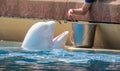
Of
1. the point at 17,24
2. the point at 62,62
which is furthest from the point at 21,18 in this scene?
the point at 62,62

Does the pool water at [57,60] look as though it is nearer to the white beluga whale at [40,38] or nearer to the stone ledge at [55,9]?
the white beluga whale at [40,38]

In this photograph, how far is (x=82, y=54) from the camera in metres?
7.22

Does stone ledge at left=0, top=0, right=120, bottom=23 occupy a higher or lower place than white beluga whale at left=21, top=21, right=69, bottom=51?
higher

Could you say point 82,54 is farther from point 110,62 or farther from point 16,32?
point 16,32

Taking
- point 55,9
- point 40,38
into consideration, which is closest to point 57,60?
point 40,38

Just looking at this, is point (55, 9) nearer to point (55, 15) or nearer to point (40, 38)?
point (55, 15)

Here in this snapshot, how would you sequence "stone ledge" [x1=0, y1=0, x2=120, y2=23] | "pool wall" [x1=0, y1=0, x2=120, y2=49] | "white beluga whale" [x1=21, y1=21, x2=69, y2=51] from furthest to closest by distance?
"stone ledge" [x1=0, y1=0, x2=120, y2=23] < "pool wall" [x1=0, y1=0, x2=120, y2=49] < "white beluga whale" [x1=21, y1=21, x2=69, y2=51]

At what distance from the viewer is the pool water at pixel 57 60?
18.3 feet

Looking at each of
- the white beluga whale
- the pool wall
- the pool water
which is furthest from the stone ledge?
the white beluga whale

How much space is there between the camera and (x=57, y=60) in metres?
6.35

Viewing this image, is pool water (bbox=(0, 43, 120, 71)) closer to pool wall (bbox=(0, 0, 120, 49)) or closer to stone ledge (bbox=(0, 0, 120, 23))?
pool wall (bbox=(0, 0, 120, 49))

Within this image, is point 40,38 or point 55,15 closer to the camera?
point 40,38

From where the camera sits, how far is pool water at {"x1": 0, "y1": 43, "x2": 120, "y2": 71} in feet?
18.3

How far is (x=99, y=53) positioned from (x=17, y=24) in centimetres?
284
